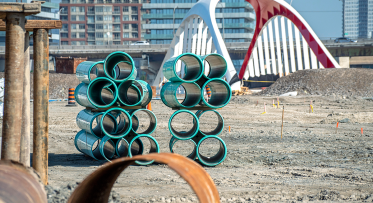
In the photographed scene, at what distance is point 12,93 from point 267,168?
207 inches

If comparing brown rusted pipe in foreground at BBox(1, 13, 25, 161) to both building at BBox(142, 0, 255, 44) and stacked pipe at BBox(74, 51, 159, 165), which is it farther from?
building at BBox(142, 0, 255, 44)

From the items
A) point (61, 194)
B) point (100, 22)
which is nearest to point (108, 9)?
point (100, 22)

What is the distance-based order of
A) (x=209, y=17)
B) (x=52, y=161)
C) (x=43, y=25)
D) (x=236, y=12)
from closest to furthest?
(x=43, y=25) → (x=52, y=161) → (x=209, y=17) → (x=236, y=12)

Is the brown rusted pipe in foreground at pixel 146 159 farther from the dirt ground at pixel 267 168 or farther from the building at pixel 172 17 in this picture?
the building at pixel 172 17

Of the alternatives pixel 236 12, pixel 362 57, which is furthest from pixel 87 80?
pixel 236 12

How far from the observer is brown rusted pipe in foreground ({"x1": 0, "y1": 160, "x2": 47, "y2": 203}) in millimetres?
3260

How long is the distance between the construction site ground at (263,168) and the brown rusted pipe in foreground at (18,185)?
1.85 meters

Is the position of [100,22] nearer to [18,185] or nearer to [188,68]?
[188,68]

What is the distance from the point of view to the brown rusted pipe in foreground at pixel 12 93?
4.96m

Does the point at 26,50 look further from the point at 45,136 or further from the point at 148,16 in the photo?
the point at 148,16

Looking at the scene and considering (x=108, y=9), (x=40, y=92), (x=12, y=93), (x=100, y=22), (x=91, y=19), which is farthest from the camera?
(x=91, y=19)

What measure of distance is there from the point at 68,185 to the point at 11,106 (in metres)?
1.61

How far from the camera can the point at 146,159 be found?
3.12 meters

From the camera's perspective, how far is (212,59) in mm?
8805
